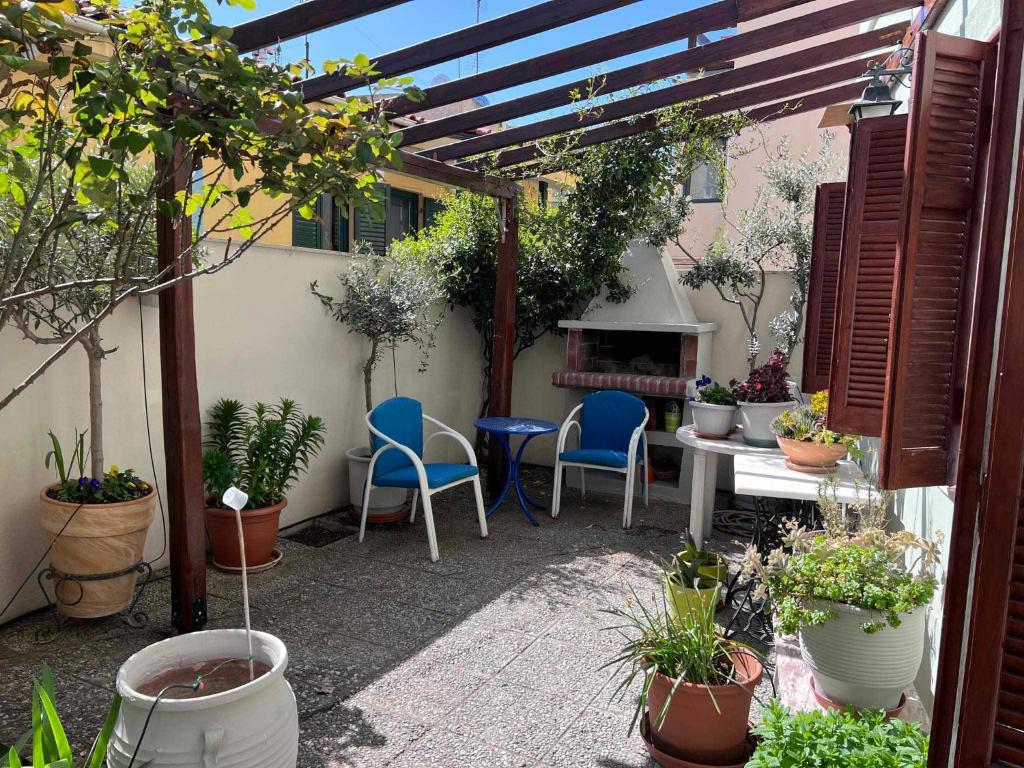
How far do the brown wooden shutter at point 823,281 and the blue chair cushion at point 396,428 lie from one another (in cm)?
251

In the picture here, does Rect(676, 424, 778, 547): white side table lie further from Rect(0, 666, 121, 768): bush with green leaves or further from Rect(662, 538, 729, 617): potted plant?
Rect(0, 666, 121, 768): bush with green leaves

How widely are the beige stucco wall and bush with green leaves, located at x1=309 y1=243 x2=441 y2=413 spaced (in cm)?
10

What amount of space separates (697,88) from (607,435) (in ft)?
8.42

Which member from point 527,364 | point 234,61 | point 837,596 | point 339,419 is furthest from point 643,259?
point 234,61

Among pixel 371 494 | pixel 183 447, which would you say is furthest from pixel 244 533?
pixel 371 494

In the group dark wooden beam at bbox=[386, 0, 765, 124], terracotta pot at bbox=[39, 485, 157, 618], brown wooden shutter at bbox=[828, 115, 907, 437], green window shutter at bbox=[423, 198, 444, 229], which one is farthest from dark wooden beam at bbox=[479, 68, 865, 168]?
green window shutter at bbox=[423, 198, 444, 229]

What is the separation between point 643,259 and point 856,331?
3926 mm

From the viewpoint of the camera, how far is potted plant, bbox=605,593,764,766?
94.0 inches

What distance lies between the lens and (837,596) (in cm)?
234

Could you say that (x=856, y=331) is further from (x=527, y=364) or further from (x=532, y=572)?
(x=527, y=364)

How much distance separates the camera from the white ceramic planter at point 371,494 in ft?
17.0

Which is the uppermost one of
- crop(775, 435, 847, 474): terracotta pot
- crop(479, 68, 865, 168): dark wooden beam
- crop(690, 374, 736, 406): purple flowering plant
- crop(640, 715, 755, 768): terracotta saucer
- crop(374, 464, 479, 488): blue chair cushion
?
crop(479, 68, 865, 168): dark wooden beam

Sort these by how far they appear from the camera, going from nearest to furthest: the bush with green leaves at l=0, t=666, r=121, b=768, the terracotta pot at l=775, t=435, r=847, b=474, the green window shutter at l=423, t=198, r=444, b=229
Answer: the bush with green leaves at l=0, t=666, r=121, b=768 < the terracotta pot at l=775, t=435, r=847, b=474 < the green window shutter at l=423, t=198, r=444, b=229

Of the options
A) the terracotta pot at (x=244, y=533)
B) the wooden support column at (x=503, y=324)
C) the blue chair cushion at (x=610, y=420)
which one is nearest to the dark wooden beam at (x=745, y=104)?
the wooden support column at (x=503, y=324)
